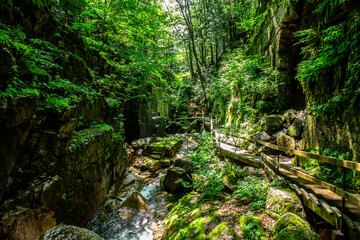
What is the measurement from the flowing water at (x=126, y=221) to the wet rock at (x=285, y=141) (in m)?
5.08

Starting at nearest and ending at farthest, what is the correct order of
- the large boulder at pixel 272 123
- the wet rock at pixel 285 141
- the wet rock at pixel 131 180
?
the wet rock at pixel 285 141 < the large boulder at pixel 272 123 < the wet rock at pixel 131 180

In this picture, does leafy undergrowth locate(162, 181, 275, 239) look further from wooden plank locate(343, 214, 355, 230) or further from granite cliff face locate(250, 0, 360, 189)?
granite cliff face locate(250, 0, 360, 189)

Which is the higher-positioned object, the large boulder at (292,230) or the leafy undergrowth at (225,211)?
the large boulder at (292,230)

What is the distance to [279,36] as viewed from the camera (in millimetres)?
7531

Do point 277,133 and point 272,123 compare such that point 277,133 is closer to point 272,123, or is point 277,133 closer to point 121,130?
point 272,123

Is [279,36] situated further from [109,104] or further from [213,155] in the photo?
[109,104]

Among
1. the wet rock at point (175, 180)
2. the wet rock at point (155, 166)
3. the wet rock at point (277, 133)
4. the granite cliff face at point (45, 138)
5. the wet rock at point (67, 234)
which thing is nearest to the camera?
the wet rock at point (67, 234)

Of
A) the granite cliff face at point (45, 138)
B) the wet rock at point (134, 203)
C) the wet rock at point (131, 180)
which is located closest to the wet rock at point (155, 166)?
the wet rock at point (131, 180)

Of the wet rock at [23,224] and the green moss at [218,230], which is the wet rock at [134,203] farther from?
the green moss at [218,230]

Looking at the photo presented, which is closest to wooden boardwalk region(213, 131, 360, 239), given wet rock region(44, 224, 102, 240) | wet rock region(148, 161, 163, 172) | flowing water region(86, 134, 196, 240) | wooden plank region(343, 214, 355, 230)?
wooden plank region(343, 214, 355, 230)

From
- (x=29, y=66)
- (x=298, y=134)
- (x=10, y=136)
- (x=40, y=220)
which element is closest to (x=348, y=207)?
(x=298, y=134)

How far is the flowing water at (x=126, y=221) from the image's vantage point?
516cm

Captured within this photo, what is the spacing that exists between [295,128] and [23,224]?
8.07 metres

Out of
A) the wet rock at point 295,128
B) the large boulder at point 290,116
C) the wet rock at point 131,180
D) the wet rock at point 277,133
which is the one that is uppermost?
the large boulder at point 290,116
